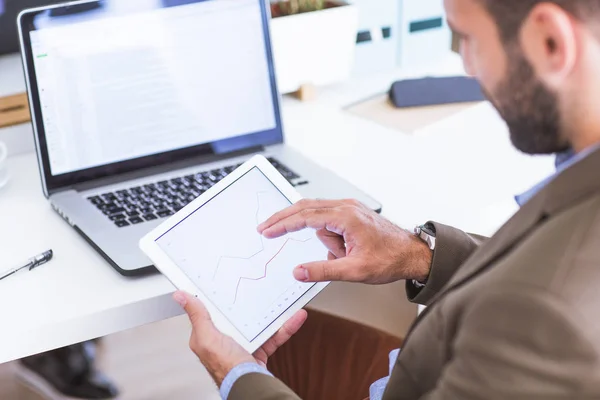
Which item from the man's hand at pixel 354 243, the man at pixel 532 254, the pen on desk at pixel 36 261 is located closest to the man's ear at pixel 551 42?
the man at pixel 532 254

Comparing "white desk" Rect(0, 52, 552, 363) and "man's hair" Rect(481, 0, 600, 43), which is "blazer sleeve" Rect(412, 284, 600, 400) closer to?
"man's hair" Rect(481, 0, 600, 43)

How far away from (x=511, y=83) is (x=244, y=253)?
0.42 meters

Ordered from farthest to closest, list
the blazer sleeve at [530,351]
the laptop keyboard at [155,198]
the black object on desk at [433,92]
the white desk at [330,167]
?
the black object on desk at [433,92] → the laptop keyboard at [155,198] → the white desk at [330,167] → the blazer sleeve at [530,351]

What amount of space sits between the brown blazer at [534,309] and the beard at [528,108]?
0.12ft

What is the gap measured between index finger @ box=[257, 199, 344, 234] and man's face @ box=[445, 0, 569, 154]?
328 millimetres

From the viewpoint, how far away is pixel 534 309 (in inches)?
24.9

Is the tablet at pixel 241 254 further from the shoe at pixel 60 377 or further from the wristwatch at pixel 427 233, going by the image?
the shoe at pixel 60 377

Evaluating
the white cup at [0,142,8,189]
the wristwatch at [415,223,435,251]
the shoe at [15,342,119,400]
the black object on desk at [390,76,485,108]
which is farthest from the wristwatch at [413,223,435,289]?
the shoe at [15,342,119,400]

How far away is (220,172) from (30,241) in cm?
28

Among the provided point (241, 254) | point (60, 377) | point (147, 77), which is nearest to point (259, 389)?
point (241, 254)

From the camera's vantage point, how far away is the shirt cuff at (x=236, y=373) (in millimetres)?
890

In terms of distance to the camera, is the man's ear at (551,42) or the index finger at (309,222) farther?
the index finger at (309,222)

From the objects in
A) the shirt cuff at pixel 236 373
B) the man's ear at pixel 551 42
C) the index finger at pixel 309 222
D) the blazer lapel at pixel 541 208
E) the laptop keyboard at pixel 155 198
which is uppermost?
the man's ear at pixel 551 42

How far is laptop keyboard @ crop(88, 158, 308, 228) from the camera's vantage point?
1.13m
